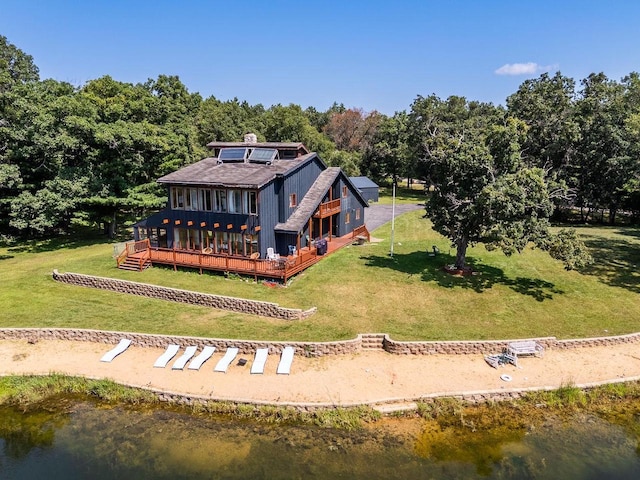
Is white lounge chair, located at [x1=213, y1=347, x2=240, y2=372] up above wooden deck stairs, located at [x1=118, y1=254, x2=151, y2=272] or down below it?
below

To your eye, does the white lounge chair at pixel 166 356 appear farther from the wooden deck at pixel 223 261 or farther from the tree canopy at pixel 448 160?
the tree canopy at pixel 448 160

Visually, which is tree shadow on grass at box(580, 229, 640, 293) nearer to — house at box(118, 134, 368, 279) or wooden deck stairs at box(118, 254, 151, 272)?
house at box(118, 134, 368, 279)

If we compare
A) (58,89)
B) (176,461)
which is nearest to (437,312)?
(176,461)

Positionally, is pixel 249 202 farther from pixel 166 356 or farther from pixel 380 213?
pixel 380 213

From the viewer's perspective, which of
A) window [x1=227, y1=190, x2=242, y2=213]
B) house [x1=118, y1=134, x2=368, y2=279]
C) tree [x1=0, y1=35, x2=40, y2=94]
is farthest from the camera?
tree [x1=0, y1=35, x2=40, y2=94]

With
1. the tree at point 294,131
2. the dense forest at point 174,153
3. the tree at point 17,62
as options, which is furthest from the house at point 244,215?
the tree at point 17,62

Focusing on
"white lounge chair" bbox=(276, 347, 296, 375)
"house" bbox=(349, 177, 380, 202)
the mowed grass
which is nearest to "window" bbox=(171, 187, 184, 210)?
the mowed grass
